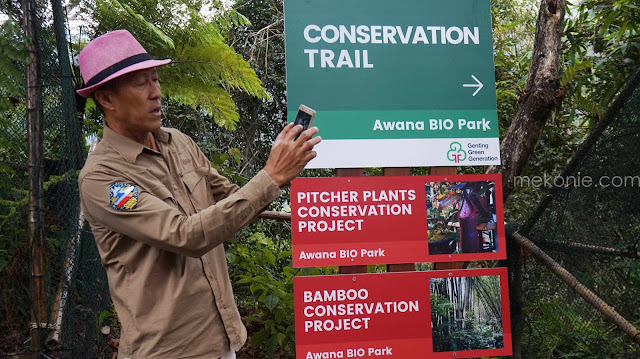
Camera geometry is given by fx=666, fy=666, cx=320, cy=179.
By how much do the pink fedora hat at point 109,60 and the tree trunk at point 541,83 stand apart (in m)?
3.16

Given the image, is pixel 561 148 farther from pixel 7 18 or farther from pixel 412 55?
pixel 7 18

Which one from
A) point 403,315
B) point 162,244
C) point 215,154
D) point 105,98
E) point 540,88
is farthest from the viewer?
point 215,154

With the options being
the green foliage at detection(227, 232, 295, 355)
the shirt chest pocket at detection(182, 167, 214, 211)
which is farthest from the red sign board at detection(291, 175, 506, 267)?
the shirt chest pocket at detection(182, 167, 214, 211)

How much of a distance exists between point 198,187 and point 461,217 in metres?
1.94

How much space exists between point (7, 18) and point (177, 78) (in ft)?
8.70

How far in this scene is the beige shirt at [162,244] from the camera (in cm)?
218

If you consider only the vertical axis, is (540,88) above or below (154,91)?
above

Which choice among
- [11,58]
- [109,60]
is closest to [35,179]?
[11,58]

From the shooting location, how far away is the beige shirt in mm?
2176

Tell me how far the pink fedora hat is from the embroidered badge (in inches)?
15.2

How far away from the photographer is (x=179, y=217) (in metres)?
2.18

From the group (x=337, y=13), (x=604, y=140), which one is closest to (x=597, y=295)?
(x=604, y=140)
